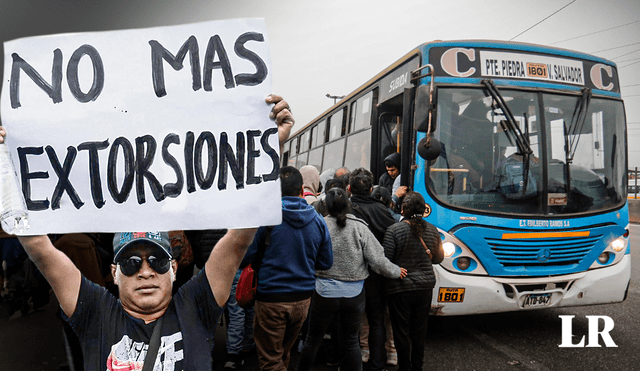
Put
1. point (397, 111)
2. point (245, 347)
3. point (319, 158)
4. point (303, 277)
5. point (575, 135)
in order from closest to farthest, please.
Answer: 1. point (303, 277)
2. point (245, 347)
3. point (575, 135)
4. point (397, 111)
5. point (319, 158)

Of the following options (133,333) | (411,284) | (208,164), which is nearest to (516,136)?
(411,284)

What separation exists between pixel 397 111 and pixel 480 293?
271cm

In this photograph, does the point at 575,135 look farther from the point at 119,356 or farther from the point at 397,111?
the point at 119,356

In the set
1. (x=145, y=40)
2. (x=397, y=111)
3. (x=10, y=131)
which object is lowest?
(x=10, y=131)

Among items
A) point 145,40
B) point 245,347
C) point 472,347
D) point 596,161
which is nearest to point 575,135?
point 596,161

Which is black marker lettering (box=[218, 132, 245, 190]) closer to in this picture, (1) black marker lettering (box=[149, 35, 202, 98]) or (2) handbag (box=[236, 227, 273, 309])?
(1) black marker lettering (box=[149, 35, 202, 98])

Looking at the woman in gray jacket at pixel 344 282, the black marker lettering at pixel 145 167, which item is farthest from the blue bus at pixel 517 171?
the black marker lettering at pixel 145 167

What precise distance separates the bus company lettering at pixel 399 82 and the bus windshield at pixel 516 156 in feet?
2.06

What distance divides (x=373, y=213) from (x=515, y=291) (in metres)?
1.80

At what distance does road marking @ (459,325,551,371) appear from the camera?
152 inches

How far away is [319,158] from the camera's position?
30.0 ft

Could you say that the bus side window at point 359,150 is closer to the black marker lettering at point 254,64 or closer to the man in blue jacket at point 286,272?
the man in blue jacket at point 286,272

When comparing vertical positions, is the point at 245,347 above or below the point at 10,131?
below

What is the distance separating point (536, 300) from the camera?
14.4ft
